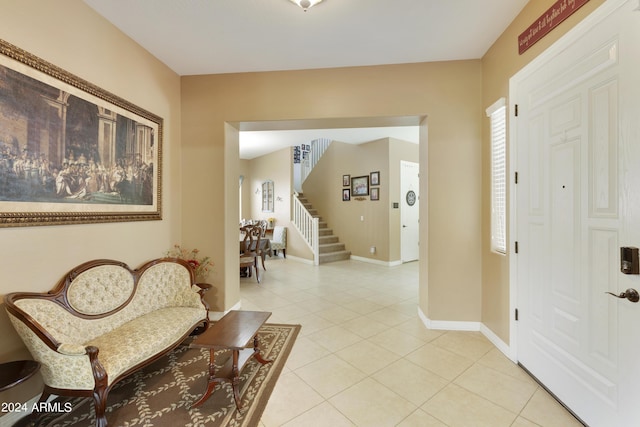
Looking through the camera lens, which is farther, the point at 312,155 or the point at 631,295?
the point at 312,155

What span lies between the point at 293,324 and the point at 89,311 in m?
1.93

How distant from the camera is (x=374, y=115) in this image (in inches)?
120

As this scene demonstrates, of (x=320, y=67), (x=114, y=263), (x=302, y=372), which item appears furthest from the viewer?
(x=320, y=67)

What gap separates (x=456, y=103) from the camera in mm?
2898

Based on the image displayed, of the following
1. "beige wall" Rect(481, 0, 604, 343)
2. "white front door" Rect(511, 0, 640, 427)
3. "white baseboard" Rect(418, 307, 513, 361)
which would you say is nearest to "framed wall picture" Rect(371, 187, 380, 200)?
"beige wall" Rect(481, 0, 604, 343)

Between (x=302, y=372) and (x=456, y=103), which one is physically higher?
(x=456, y=103)

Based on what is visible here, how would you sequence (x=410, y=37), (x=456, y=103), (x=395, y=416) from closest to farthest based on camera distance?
(x=395, y=416), (x=410, y=37), (x=456, y=103)

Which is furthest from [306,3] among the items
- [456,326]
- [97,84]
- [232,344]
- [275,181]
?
[275,181]

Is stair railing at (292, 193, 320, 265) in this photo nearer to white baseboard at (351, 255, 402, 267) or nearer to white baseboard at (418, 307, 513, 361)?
white baseboard at (351, 255, 402, 267)

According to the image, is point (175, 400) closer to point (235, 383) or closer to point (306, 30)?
point (235, 383)

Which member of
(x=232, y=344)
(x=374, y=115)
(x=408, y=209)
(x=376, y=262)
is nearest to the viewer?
(x=232, y=344)

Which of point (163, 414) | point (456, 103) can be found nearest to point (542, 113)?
point (456, 103)

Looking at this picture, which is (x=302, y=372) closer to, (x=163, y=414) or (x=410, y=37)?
(x=163, y=414)

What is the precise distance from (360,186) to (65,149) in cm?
578
